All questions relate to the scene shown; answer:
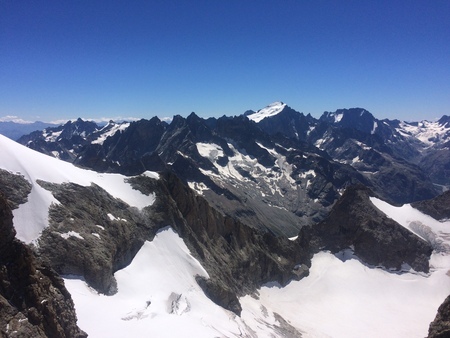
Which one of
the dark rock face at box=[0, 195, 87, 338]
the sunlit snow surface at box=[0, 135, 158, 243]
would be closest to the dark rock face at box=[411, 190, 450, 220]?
the sunlit snow surface at box=[0, 135, 158, 243]

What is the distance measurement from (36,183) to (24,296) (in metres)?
34.1

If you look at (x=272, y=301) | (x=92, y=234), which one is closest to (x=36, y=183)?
(x=92, y=234)

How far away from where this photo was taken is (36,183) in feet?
189

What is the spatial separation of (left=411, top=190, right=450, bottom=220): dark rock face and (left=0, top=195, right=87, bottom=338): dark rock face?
155277mm

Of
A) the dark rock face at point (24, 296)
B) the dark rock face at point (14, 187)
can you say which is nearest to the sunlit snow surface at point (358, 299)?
the dark rock face at point (14, 187)

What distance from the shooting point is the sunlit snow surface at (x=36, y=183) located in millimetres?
49741

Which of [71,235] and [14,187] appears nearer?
[71,235]

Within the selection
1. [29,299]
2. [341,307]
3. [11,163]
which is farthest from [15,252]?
[341,307]

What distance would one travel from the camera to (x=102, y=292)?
51.6 m

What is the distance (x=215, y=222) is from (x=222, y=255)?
11.4 m

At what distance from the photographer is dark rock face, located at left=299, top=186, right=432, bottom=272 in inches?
5192

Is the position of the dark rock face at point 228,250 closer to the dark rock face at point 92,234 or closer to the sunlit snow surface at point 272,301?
the sunlit snow surface at point 272,301

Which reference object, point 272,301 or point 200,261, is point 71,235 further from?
point 272,301

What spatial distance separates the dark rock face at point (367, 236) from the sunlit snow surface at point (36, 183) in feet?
275
